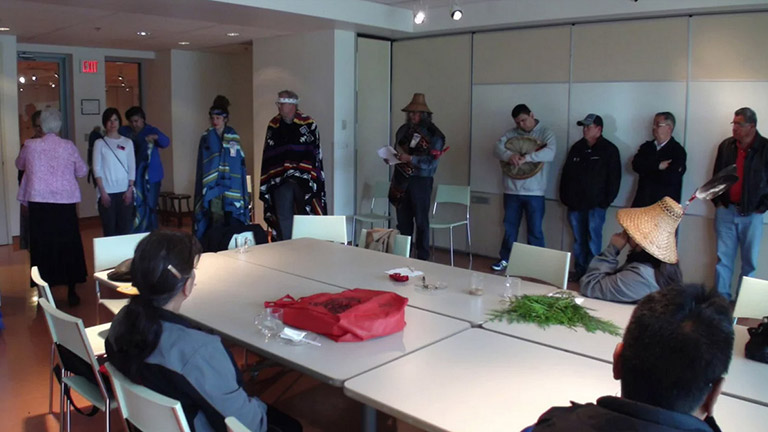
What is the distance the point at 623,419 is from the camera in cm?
128

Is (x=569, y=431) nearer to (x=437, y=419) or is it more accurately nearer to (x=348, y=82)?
(x=437, y=419)

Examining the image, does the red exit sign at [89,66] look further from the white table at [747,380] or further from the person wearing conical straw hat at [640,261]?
the white table at [747,380]

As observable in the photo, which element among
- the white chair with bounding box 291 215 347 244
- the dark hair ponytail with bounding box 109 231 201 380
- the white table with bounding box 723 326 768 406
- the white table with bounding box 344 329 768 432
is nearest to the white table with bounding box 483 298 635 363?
the white table with bounding box 344 329 768 432

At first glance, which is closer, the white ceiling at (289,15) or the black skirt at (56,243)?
the black skirt at (56,243)

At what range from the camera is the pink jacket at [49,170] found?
5109 millimetres

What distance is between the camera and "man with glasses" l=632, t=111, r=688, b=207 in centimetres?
576

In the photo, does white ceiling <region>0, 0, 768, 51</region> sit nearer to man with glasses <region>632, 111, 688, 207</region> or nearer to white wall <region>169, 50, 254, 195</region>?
man with glasses <region>632, 111, 688, 207</region>

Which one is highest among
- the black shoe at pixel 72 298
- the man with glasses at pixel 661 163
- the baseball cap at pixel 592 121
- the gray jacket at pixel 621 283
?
the baseball cap at pixel 592 121

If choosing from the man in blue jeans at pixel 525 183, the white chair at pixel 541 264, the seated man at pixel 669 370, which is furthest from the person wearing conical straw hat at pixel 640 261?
the man in blue jeans at pixel 525 183

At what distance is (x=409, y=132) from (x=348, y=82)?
1.19 meters

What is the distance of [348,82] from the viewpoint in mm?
7527

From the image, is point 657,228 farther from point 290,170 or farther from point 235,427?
point 290,170

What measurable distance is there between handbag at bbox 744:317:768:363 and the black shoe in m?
4.86

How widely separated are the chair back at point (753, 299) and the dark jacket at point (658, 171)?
9.08ft
